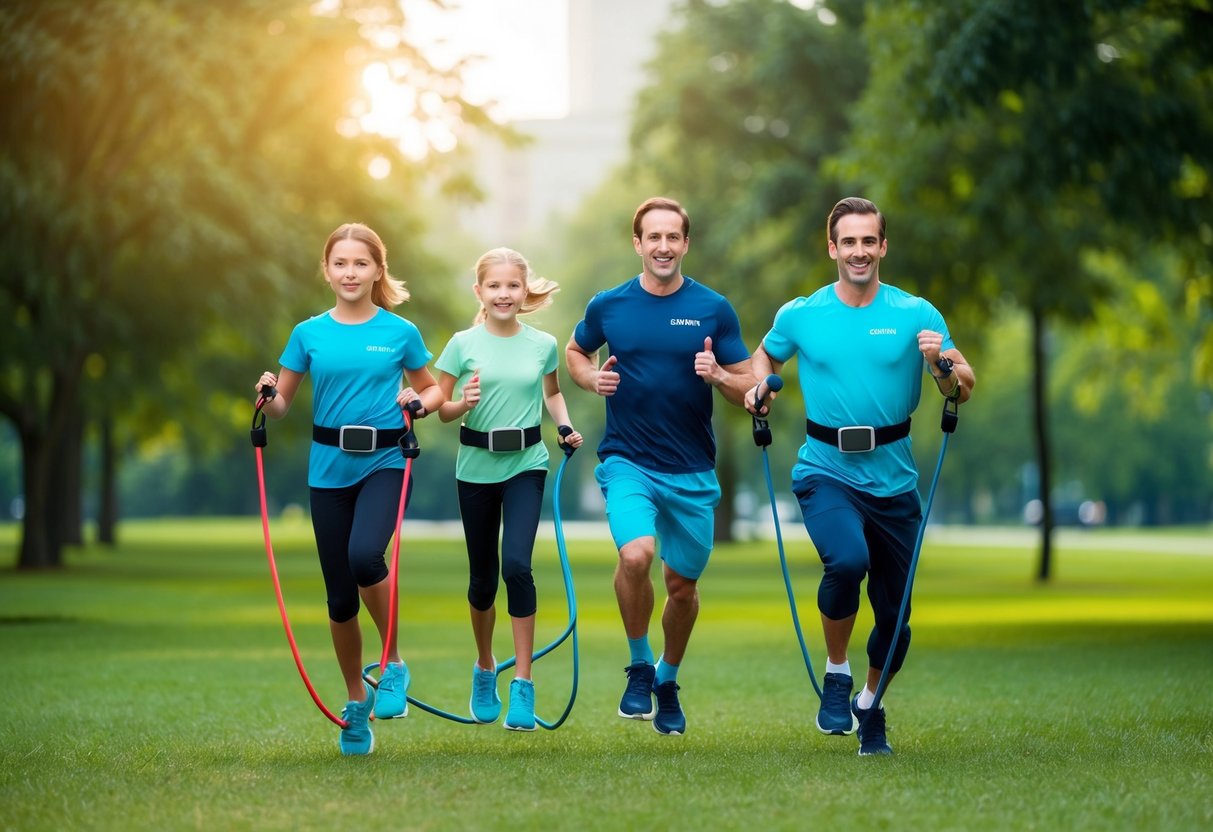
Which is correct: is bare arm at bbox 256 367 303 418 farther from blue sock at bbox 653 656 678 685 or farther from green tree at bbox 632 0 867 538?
green tree at bbox 632 0 867 538

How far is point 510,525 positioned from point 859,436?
189 cm

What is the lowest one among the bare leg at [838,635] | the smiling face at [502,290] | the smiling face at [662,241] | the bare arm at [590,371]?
the bare leg at [838,635]

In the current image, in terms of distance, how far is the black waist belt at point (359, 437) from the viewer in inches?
352

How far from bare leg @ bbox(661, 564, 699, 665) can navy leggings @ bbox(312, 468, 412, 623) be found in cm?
152

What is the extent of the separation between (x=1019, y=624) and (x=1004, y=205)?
5232 mm

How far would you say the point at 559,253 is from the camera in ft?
264

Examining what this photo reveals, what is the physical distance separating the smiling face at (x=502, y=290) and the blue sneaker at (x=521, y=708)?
1.92m

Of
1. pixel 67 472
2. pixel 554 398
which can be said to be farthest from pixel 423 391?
pixel 67 472

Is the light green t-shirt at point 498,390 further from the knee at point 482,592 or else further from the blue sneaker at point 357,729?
the blue sneaker at point 357,729

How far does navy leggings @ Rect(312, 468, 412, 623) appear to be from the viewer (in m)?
8.85

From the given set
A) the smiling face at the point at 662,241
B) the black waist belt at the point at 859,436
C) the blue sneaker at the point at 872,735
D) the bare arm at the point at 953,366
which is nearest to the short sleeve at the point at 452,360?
the smiling face at the point at 662,241

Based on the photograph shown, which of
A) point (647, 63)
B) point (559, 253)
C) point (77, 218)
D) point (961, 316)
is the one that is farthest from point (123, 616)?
point (559, 253)

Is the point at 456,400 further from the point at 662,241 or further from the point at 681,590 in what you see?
the point at 681,590

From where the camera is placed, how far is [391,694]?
9008 mm
